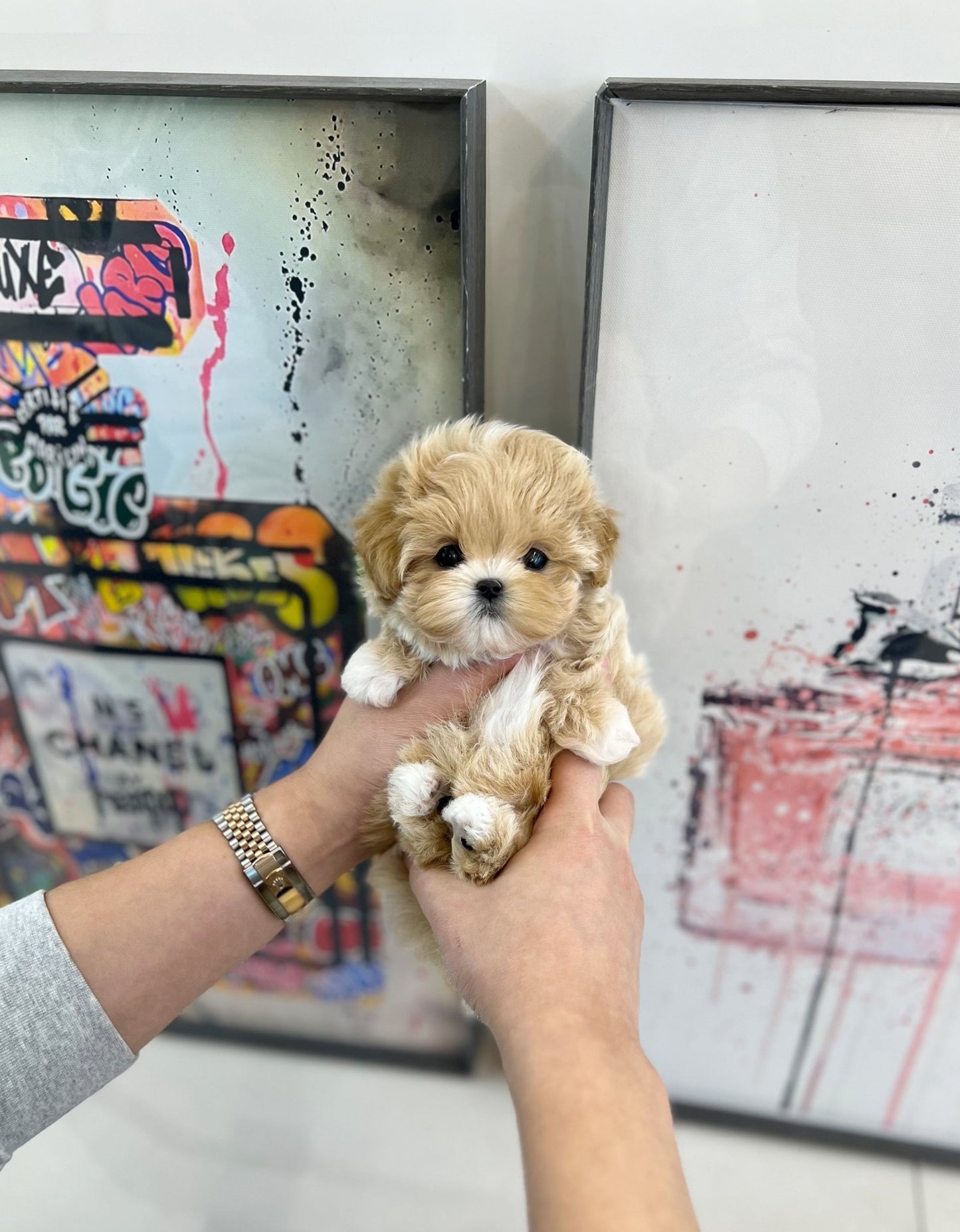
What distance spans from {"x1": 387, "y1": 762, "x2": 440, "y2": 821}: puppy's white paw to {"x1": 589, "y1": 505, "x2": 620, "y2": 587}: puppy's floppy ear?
261 mm

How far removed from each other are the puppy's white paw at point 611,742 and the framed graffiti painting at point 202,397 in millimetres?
426

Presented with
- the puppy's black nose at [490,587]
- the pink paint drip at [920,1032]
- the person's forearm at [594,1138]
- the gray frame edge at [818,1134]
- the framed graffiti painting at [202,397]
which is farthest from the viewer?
the gray frame edge at [818,1134]

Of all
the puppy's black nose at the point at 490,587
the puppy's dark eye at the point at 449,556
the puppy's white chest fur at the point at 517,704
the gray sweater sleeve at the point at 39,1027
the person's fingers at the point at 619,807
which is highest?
the puppy's dark eye at the point at 449,556

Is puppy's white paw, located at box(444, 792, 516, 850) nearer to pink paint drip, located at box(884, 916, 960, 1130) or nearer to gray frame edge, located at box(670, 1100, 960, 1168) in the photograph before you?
pink paint drip, located at box(884, 916, 960, 1130)

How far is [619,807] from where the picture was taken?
93 cm

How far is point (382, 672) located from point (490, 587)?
0.63ft

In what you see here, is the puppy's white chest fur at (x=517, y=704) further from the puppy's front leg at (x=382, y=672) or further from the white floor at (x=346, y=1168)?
the white floor at (x=346, y=1168)

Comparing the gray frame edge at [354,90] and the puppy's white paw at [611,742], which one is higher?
the gray frame edge at [354,90]

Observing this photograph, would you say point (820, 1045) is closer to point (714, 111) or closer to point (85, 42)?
point (714, 111)

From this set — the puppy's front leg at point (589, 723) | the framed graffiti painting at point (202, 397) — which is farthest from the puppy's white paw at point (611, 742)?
the framed graffiti painting at point (202, 397)

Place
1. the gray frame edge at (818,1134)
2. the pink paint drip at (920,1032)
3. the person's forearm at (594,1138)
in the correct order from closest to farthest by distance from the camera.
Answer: the person's forearm at (594,1138), the pink paint drip at (920,1032), the gray frame edge at (818,1134)

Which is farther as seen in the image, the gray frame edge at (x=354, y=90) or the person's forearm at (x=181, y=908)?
the person's forearm at (x=181, y=908)

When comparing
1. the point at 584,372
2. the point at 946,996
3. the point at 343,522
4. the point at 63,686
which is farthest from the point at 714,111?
the point at 946,996

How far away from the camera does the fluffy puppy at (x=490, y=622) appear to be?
2.42ft
